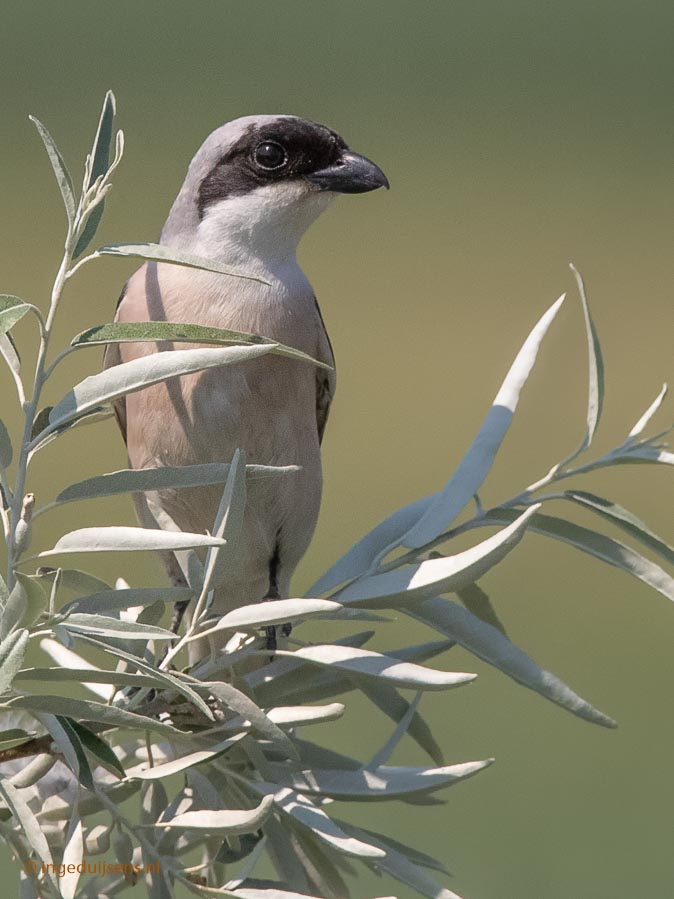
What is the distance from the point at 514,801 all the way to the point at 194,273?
140 inches

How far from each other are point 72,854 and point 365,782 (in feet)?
0.93

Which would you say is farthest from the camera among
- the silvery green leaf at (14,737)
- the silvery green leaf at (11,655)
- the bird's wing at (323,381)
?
the bird's wing at (323,381)

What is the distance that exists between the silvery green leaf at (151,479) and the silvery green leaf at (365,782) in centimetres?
29

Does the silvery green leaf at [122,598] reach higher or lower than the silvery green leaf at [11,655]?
lower

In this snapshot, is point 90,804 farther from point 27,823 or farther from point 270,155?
point 270,155

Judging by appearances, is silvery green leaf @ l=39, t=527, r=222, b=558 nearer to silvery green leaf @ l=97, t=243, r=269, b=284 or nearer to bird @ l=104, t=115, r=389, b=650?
silvery green leaf @ l=97, t=243, r=269, b=284

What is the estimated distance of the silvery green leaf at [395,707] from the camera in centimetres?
133

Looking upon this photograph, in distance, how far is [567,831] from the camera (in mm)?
5027

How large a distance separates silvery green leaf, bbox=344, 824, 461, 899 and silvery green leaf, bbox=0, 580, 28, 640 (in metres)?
0.38

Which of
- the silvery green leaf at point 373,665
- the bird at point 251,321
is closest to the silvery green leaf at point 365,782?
the silvery green leaf at point 373,665

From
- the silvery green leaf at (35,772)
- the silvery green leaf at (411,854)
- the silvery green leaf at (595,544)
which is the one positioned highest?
the silvery green leaf at (595,544)

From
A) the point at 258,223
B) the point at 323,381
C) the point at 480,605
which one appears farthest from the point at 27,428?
the point at 323,381

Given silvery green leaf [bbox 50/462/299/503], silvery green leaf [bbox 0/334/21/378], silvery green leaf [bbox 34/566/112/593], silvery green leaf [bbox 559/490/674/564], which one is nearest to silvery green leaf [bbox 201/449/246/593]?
silvery green leaf [bbox 50/462/299/503]

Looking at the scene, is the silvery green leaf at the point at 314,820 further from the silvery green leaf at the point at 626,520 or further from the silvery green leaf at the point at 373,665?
the silvery green leaf at the point at 626,520
